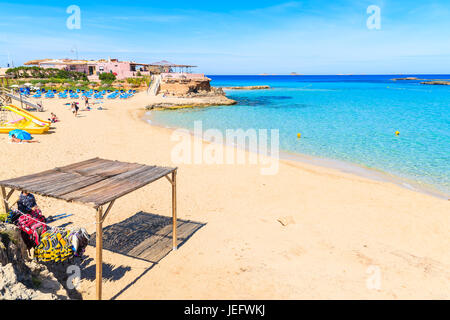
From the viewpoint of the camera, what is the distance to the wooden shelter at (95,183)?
16.9 feet

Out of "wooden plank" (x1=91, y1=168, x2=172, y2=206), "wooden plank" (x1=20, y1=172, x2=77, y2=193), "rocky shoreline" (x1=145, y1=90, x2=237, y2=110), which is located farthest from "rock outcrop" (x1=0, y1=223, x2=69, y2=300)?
"rocky shoreline" (x1=145, y1=90, x2=237, y2=110)

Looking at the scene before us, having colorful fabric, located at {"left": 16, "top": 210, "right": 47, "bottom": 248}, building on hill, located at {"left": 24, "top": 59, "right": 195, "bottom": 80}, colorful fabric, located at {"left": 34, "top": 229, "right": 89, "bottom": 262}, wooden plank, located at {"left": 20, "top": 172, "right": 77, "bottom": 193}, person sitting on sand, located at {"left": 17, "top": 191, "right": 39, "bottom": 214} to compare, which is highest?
building on hill, located at {"left": 24, "top": 59, "right": 195, "bottom": 80}

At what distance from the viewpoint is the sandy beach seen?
20.2 feet

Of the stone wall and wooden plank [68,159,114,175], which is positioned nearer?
wooden plank [68,159,114,175]

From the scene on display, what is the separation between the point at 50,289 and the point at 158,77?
5249cm

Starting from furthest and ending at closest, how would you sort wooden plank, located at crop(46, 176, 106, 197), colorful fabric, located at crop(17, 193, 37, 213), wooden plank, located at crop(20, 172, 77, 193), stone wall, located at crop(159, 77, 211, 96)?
stone wall, located at crop(159, 77, 211, 96) < colorful fabric, located at crop(17, 193, 37, 213) < wooden plank, located at crop(20, 172, 77, 193) < wooden plank, located at crop(46, 176, 106, 197)

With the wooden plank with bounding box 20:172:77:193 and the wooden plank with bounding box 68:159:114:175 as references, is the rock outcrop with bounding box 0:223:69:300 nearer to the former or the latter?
the wooden plank with bounding box 20:172:77:193

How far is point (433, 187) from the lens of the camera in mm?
13172

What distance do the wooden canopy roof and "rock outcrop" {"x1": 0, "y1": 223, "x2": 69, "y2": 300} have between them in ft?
3.13

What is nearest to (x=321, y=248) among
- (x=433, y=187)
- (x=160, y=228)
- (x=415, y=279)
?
(x=415, y=279)

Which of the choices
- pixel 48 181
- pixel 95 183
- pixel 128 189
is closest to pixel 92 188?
pixel 95 183

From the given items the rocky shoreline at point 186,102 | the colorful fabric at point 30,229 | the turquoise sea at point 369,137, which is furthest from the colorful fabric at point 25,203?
the rocky shoreline at point 186,102

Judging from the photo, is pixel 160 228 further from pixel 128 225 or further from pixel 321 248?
pixel 321 248

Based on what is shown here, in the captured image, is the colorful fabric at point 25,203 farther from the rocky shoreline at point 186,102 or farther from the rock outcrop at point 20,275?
the rocky shoreline at point 186,102
